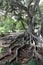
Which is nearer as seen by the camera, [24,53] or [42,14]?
[24,53]

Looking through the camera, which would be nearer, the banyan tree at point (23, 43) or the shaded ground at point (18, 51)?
the shaded ground at point (18, 51)

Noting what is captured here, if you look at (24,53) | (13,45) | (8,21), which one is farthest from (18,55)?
(8,21)

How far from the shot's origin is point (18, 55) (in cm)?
778

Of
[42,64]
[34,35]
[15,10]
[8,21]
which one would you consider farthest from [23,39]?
[42,64]

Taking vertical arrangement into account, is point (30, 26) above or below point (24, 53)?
above

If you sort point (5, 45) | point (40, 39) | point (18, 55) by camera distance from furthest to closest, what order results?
1. point (5, 45)
2. point (40, 39)
3. point (18, 55)

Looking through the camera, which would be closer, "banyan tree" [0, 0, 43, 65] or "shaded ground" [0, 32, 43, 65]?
"shaded ground" [0, 32, 43, 65]

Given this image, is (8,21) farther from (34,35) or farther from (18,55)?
(18,55)

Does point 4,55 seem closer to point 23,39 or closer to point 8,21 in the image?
point 23,39

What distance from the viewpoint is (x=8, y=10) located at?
965cm

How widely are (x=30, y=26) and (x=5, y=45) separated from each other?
59.6 inches

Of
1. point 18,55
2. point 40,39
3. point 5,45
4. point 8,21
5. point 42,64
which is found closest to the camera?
point 42,64

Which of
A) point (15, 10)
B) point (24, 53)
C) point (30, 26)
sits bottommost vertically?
point (24, 53)

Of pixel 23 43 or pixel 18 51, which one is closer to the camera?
pixel 18 51
